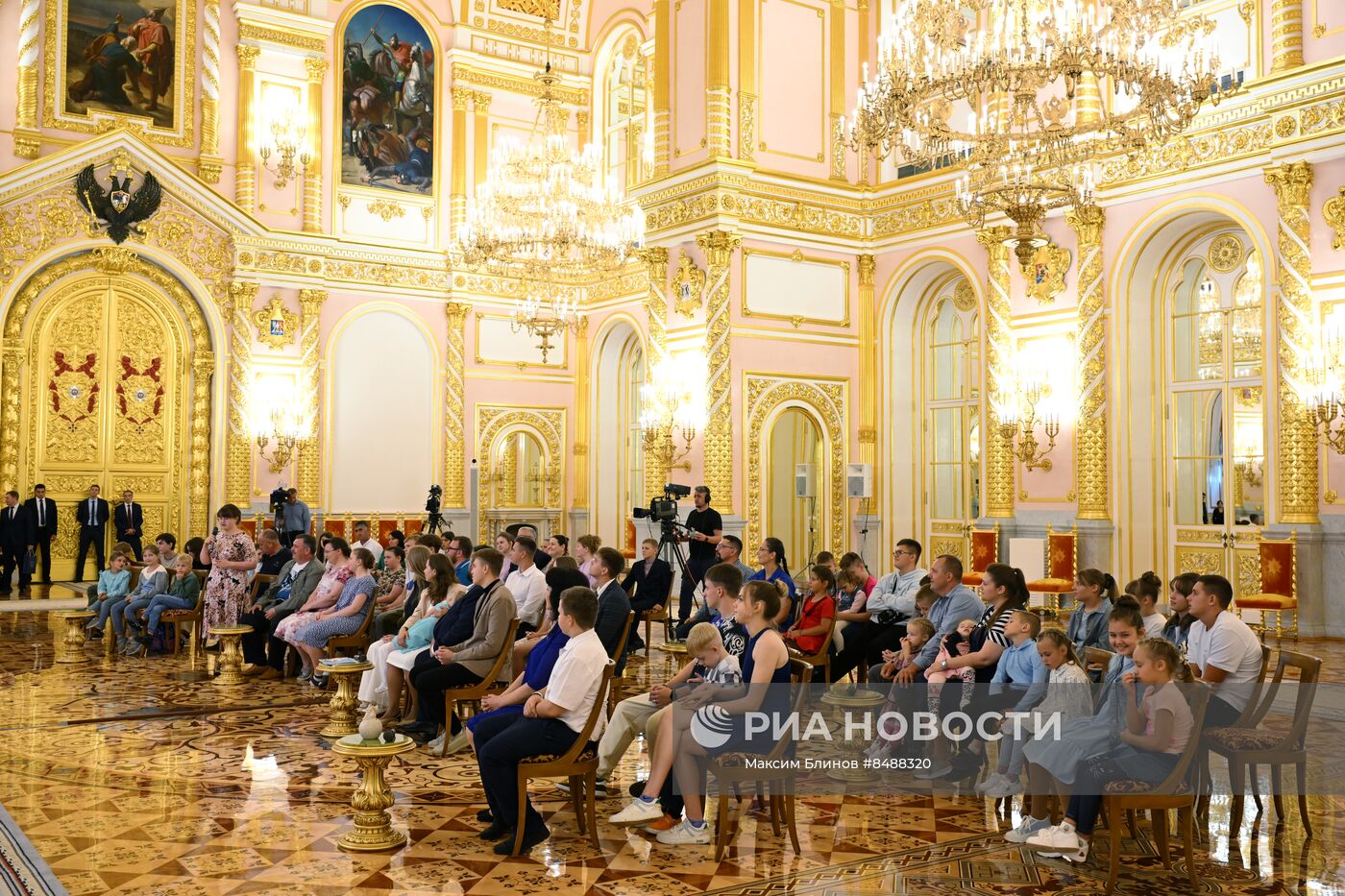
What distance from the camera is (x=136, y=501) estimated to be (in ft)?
54.2

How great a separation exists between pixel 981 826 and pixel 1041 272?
8659 millimetres

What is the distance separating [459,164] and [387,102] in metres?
1.47

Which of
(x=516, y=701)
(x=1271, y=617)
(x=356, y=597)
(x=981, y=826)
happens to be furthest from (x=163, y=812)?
(x=1271, y=617)

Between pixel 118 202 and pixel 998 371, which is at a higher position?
pixel 118 202

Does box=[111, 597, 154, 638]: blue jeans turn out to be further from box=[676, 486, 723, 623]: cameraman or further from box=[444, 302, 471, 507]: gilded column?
box=[444, 302, 471, 507]: gilded column

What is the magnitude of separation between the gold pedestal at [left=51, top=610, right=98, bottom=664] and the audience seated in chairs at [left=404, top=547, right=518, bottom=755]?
4.73 metres

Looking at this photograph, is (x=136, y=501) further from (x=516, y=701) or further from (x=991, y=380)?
(x=516, y=701)

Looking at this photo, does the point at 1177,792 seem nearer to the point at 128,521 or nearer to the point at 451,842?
the point at 451,842

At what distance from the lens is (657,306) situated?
14.4 meters

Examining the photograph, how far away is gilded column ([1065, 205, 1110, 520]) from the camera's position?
39.8 ft

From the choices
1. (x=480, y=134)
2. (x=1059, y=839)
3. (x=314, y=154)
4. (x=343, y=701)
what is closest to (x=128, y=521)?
(x=314, y=154)

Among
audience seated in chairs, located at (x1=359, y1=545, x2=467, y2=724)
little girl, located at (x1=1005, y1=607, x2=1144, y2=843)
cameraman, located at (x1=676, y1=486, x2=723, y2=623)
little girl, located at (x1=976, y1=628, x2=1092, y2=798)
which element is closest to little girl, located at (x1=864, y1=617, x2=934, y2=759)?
little girl, located at (x1=976, y1=628, x2=1092, y2=798)

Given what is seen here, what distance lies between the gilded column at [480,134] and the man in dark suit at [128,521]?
7.33m

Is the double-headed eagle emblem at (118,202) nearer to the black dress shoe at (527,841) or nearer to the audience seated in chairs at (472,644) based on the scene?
the audience seated in chairs at (472,644)
